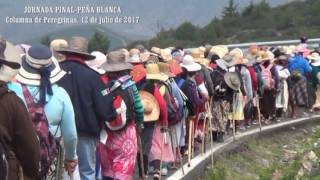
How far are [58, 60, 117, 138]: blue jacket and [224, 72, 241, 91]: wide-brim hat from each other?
7132mm

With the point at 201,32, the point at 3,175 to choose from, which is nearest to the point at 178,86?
the point at 3,175

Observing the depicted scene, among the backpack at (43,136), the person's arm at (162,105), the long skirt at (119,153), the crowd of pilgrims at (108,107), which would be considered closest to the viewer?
the crowd of pilgrims at (108,107)

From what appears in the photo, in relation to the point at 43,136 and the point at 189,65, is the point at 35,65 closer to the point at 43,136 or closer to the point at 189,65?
the point at 43,136

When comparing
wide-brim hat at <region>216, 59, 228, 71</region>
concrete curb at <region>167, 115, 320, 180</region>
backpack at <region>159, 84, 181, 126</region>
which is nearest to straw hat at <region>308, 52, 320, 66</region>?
concrete curb at <region>167, 115, 320, 180</region>

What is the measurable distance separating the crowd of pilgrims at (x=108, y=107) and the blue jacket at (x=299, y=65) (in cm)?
395

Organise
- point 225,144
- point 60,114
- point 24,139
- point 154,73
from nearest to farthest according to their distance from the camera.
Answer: point 24,139 < point 60,114 < point 154,73 < point 225,144

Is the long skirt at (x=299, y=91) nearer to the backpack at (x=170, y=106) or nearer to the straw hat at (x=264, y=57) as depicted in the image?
the straw hat at (x=264, y=57)

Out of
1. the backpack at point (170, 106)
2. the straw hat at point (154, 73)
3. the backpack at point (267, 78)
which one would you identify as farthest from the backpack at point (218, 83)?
the straw hat at point (154, 73)

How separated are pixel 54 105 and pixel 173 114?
184 inches

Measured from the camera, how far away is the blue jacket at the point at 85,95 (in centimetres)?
826

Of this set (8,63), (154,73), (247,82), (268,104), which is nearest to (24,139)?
(8,63)

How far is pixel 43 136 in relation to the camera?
21.4 feet

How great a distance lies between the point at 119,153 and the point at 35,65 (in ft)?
8.63

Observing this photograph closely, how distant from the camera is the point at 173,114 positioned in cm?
1148
